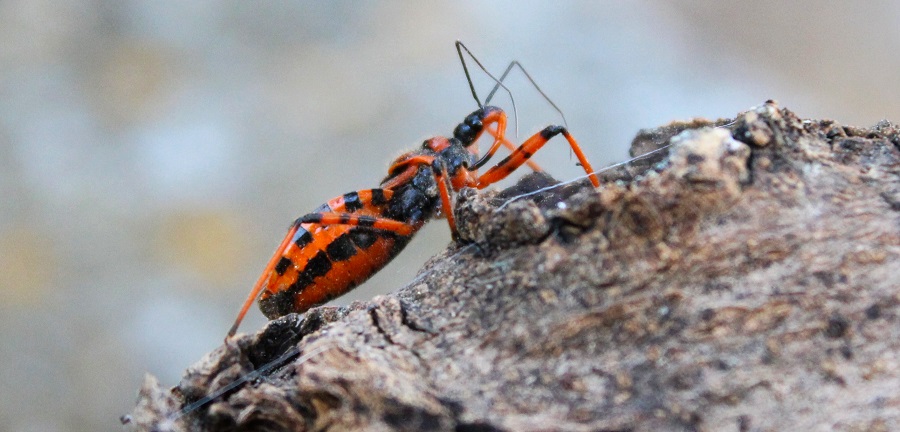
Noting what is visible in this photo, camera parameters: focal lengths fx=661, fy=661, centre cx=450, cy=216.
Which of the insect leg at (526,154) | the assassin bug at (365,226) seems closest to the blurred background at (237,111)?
the assassin bug at (365,226)

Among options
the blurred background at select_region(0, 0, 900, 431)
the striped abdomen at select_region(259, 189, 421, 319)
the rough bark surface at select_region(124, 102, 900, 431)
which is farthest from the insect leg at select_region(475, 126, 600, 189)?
the blurred background at select_region(0, 0, 900, 431)

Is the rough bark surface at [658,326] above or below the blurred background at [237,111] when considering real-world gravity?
below

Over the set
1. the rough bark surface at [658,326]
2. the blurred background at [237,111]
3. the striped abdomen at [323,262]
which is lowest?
the rough bark surface at [658,326]

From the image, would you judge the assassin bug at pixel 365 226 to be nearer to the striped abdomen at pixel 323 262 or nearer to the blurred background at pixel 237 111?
the striped abdomen at pixel 323 262

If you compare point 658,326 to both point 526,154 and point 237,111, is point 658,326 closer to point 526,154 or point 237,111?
point 526,154

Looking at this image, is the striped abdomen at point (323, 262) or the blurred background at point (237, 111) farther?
the blurred background at point (237, 111)

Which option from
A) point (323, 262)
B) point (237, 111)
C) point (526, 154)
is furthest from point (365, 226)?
point (237, 111)
